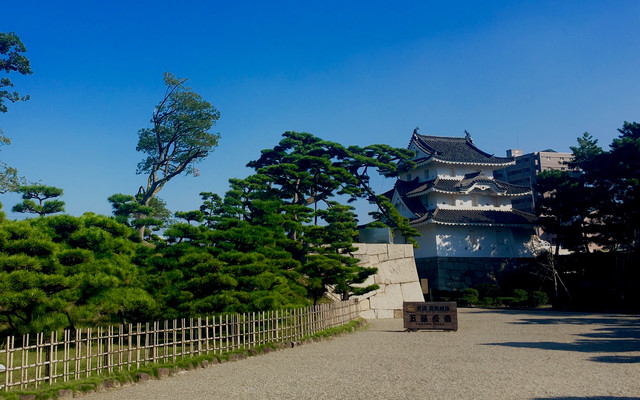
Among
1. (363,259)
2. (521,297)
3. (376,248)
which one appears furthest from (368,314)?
(521,297)

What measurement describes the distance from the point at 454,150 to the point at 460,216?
6295mm

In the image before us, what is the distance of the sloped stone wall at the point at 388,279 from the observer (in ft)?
77.6

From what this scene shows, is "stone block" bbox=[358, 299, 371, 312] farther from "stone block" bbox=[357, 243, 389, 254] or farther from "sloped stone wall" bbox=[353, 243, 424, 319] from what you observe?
"stone block" bbox=[357, 243, 389, 254]

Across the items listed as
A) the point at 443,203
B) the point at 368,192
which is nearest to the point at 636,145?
the point at 443,203

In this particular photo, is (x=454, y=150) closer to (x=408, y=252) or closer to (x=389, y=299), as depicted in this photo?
(x=408, y=252)

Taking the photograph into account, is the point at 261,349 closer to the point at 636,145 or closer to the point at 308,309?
the point at 308,309

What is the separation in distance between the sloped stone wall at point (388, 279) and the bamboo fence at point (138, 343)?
4327mm

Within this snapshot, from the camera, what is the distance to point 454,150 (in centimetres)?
3647

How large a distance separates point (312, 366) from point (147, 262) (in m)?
6.40

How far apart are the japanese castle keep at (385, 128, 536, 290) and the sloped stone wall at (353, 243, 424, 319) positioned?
20.1 feet

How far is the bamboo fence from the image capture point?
7703 mm

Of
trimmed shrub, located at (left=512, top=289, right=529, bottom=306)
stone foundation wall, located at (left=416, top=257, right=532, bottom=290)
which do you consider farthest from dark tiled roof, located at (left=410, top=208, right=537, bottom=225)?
trimmed shrub, located at (left=512, top=289, right=529, bottom=306)

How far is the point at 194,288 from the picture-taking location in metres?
13.4

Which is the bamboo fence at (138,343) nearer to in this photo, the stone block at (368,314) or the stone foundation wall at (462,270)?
the stone block at (368,314)
